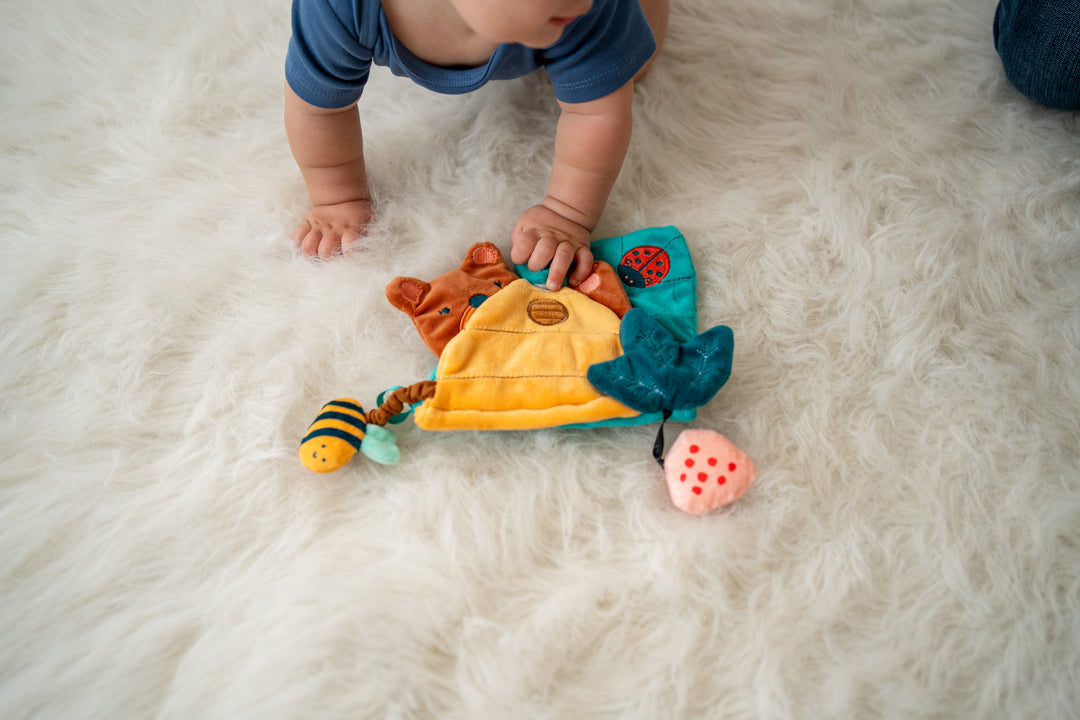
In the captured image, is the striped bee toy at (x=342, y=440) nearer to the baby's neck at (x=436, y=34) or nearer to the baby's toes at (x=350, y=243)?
the baby's toes at (x=350, y=243)

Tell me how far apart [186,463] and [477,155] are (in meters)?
0.49

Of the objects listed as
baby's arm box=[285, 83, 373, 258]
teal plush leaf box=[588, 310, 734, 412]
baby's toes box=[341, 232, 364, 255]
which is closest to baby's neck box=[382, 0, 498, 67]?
baby's arm box=[285, 83, 373, 258]

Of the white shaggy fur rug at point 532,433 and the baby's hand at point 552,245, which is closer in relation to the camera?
the white shaggy fur rug at point 532,433

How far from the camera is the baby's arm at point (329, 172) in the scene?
78cm

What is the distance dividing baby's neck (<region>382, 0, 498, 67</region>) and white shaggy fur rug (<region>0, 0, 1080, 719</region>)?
12 cm

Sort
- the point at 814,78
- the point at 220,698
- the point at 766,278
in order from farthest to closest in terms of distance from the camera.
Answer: the point at 814,78
the point at 766,278
the point at 220,698

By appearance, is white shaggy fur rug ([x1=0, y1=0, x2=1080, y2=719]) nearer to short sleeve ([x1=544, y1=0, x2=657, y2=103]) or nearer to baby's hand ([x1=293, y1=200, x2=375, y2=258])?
baby's hand ([x1=293, y1=200, x2=375, y2=258])

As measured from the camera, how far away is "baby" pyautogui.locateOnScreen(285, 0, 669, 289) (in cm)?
72

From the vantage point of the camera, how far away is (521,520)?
628mm

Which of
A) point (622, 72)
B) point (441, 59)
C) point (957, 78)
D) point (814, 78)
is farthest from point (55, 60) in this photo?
point (957, 78)

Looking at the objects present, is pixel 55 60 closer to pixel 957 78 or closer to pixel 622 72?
pixel 622 72

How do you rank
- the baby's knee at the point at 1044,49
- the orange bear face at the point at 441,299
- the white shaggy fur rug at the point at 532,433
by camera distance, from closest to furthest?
1. the white shaggy fur rug at the point at 532,433
2. the orange bear face at the point at 441,299
3. the baby's knee at the point at 1044,49

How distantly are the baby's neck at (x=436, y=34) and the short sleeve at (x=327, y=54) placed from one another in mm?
43

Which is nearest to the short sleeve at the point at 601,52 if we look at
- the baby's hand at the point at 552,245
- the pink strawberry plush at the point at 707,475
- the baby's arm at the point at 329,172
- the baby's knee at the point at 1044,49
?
the baby's hand at the point at 552,245
